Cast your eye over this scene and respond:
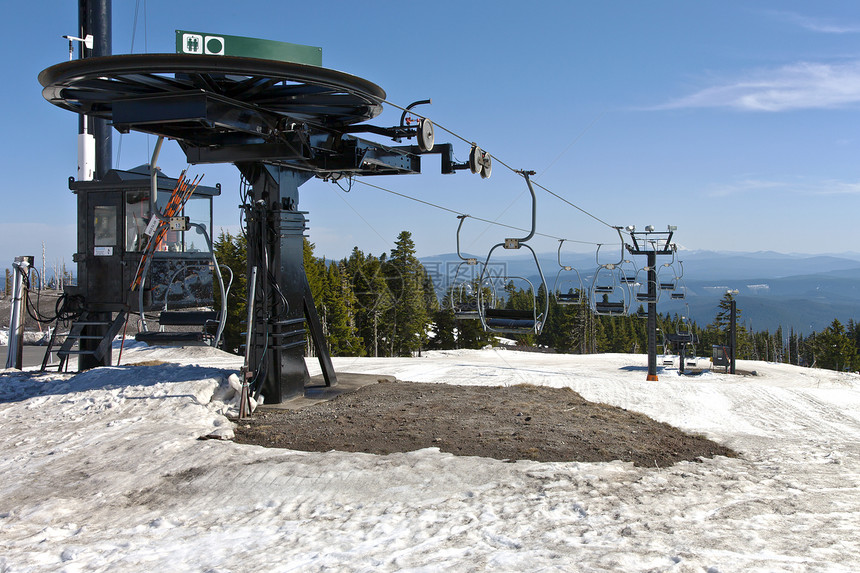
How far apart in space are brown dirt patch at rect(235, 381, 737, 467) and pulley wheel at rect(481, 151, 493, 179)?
3.94 m

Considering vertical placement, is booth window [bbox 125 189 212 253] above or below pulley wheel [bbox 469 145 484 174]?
below

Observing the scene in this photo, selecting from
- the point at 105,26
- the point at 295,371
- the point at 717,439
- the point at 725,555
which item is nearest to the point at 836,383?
the point at 717,439

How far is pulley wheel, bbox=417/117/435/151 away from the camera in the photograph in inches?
421

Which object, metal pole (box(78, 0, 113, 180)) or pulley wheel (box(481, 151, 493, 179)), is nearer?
pulley wheel (box(481, 151, 493, 179))

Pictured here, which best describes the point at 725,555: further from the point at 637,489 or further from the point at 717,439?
the point at 717,439

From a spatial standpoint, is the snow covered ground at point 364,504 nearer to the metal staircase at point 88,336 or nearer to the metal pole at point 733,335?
the metal staircase at point 88,336

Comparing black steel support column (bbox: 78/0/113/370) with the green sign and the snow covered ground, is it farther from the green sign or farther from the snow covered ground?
the green sign

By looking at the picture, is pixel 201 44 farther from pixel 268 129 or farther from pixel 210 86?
pixel 268 129

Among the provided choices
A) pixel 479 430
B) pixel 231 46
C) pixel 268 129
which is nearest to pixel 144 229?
pixel 268 129

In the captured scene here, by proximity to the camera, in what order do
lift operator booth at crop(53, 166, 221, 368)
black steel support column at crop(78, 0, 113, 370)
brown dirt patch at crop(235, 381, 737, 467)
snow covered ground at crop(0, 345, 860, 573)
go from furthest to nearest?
black steel support column at crop(78, 0, 113, 370) → lift operator booth at crop(53, 166, 221, 368) → brown dirt patch at crop(235, 381, 737, 467) → snow covered ground at crop(0, 345, 860, 573)

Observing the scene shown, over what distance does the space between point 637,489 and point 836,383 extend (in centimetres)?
2661

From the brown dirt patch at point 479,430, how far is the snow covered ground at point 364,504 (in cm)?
45

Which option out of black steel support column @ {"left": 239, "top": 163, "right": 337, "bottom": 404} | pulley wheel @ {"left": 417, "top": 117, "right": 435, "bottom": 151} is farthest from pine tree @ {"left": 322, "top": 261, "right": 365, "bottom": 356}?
pulley wheel @ {"left": 417, "top": 117, "right": 435, "bottom": 151}

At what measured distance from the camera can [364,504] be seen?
6.24 meters
